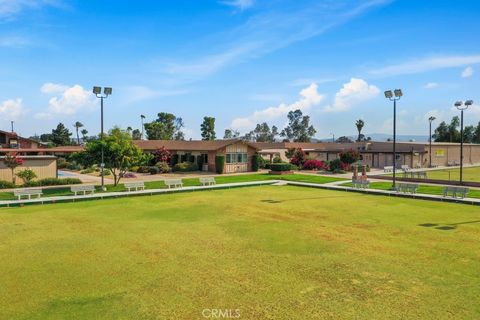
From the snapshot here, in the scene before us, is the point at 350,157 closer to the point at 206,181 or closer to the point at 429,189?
the point at 429,189

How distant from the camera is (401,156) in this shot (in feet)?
181

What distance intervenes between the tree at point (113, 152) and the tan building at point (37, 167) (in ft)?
15.8

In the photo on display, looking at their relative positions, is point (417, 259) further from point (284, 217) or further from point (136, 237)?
point (136, 237)

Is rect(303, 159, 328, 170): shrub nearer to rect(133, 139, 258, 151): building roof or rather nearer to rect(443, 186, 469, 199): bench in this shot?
rect(133, 139, 258, 151): building roof

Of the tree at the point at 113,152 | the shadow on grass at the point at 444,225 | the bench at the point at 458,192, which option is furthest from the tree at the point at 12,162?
the bench at the point at 458,192

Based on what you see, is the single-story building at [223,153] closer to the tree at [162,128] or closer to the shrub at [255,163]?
the shrub at [255,163]

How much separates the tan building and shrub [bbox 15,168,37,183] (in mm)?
453

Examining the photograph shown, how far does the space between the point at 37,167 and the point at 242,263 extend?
1086 inches

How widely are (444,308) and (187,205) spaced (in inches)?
625

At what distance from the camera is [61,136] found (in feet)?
294

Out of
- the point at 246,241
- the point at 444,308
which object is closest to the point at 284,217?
the point at 246,241

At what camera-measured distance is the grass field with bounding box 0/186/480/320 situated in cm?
845

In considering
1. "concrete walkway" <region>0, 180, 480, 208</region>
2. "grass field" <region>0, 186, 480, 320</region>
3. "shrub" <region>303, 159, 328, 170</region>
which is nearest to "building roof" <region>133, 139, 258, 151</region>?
"shrub" <region>303, 159, 328, 170</region>

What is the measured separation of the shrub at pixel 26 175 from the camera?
31125 millimetres
